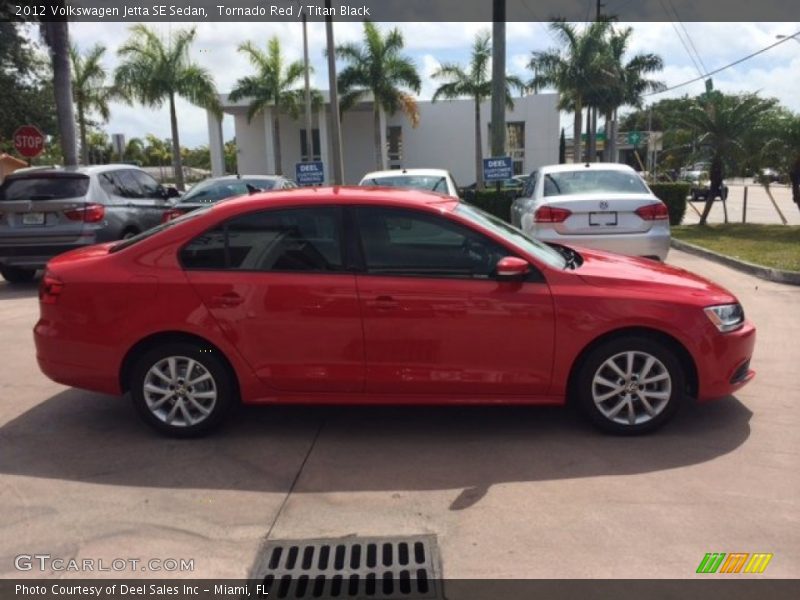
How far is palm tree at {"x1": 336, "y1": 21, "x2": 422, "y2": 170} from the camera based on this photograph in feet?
101

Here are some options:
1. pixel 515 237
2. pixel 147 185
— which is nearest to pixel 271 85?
pixel 147 185

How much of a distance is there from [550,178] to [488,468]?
617 cm

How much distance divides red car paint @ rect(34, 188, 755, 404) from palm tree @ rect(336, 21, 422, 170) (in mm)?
28066

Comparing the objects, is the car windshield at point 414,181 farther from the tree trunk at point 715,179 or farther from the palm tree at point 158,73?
the palm tree at point 158,73

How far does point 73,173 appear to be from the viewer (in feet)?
33.6

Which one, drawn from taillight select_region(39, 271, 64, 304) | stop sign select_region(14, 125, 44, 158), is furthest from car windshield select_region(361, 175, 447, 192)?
stop sign select_region(14, 125, 44, 158)

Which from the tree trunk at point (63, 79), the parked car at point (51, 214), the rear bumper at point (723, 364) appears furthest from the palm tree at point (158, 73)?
the rear bumper at point (723, 364)

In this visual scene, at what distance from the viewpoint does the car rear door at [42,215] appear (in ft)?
32.8

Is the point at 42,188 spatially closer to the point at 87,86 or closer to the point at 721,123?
the point at 721,123

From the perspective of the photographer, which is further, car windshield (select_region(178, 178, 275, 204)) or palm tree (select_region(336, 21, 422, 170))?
palm tree (select_region(336, 21, 422, 170))

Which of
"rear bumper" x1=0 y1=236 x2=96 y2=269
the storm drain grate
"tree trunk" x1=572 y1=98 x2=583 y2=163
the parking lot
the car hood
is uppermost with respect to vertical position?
"tree trunk" x1=572 y1=98 x2=583 y2=163

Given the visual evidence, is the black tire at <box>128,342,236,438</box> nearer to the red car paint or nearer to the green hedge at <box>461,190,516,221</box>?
the red car paint

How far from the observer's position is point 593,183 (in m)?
9.23

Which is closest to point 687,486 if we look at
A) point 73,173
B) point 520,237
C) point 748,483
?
point 748,483
